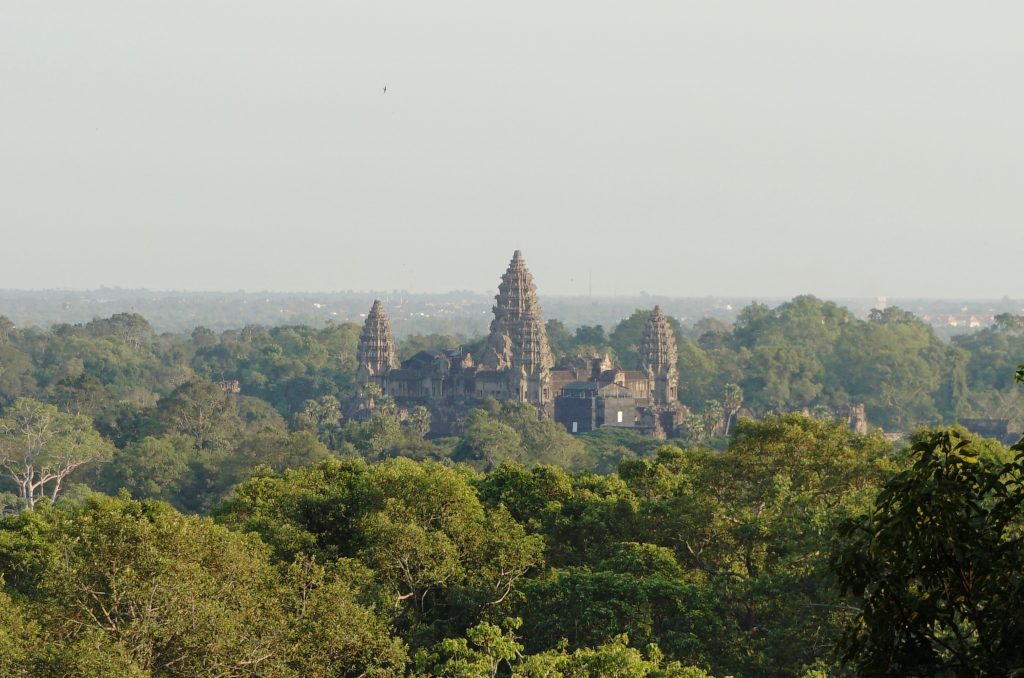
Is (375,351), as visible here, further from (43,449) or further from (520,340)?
(43,449)

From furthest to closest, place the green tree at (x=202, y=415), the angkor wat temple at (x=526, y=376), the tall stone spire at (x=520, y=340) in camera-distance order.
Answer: the tall stone spire at (x=520, y=340) → the angkor wat temple at (x=526, y=376) → the green tree at (x=202, y=415)

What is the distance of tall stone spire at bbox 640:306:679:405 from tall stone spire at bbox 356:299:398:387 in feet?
58.3

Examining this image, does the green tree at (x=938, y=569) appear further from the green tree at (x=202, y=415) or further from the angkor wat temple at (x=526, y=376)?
the angkor wat temple at (x=526, y=376)

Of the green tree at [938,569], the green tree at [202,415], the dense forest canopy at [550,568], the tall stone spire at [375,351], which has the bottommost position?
the green tree at [202,415]

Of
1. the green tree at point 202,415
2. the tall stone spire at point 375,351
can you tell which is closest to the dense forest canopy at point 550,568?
the green tree at point 202,415

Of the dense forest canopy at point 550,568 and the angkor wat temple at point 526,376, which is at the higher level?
the dense forest canopy at point 550,568

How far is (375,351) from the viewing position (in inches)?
4719

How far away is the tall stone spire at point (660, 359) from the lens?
12000 centimetres

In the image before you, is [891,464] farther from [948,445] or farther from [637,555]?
[948,445]

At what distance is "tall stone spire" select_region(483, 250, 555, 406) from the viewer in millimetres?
114125

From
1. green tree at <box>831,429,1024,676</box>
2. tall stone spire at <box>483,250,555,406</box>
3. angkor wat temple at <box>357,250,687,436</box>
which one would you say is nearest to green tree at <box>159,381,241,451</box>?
angkor wat temple at <box>357,250,687,436</box>

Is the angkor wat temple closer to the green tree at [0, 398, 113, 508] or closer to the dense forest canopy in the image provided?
the green tree at [0, 398, 113, 508]

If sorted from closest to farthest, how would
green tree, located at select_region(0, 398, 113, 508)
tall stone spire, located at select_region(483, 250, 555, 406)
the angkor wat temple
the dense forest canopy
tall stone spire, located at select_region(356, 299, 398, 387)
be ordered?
the dense forest canopy
green tree, located at select_region(0, 398, 113, 508)
the angkor wat temple
tall stone spire, located at select_region(483, 250, 555, 406)
tall stone spire, located at select_region(356, 299, 398, 387)

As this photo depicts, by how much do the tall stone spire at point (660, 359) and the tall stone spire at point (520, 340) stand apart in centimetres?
708
